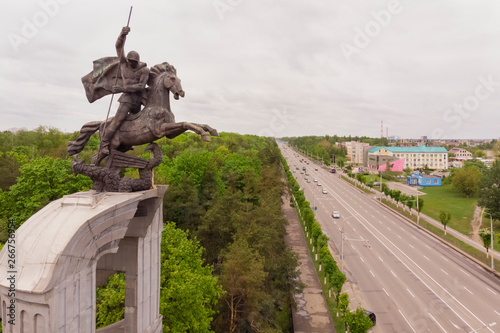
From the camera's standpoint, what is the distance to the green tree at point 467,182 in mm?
74719

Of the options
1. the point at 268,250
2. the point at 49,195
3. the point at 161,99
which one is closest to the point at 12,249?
the point at 161,99

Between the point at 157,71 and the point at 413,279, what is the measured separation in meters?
30.9

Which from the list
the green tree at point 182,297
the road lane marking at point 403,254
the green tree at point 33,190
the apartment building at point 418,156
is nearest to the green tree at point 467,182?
the road lane marking at point 403,254

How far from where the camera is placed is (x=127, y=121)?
35.3 ft

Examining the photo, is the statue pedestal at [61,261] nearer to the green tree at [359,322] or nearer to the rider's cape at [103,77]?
the rider's cape at [103,77]

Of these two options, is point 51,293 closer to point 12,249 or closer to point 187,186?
point 12,249

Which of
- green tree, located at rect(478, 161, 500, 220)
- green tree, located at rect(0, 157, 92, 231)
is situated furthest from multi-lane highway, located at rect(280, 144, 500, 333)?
green tree, located at rect(0, 157, 92, 231)

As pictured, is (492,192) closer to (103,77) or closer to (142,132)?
(142,132)

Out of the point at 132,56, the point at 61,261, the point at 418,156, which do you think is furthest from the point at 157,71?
the point at 418,156

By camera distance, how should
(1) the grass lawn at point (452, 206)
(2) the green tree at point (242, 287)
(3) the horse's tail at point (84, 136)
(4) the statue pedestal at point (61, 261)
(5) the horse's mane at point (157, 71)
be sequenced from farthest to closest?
(1) the grass lawn at point (452, 206) < (2) the green tree at point (242, 287) < (5) the horse's mane at point (157, 71) < (3) the horse's tail at point (84, 136) < (4) the statue pedestal at point (61, 261)

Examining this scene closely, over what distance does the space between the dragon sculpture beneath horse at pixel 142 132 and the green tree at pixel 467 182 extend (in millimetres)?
84314

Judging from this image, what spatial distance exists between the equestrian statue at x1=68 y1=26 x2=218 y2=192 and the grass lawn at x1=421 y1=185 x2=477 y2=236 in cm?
5080

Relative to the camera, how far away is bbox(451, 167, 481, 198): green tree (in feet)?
245

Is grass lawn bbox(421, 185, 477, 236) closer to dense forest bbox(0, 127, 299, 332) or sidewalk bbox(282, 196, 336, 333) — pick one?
sidewalk bbox(282, 196, 336, 333)
